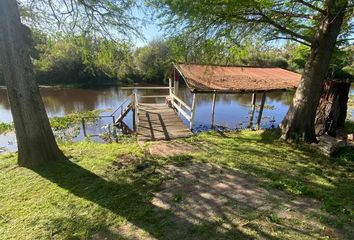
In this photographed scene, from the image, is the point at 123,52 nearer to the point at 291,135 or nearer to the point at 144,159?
the point at 144,159

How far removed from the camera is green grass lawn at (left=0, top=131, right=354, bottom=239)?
12.8 feet

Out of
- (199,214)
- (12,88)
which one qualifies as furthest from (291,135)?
(12,88)

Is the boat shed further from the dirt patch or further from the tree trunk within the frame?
the dirt patch

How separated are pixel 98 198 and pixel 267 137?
5.92 metres

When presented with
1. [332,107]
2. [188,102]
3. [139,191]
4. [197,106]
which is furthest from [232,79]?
[188,102]

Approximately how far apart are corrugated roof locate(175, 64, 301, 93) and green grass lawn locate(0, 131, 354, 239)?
3552 millimetres

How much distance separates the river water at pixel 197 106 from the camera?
17859 mm

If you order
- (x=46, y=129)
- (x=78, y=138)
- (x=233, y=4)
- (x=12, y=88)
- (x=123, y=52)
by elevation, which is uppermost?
(x=233, y=4)

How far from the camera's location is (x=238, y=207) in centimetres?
445

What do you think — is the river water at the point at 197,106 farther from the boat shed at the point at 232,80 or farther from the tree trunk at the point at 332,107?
the tree trunk at the point at 332,107

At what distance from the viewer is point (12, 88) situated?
5.57 m

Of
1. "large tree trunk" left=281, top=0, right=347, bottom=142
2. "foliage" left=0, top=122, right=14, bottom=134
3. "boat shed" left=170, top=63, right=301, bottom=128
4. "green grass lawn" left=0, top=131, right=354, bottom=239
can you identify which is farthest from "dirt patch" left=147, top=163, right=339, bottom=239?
"foliage" left=0, top=122, right=14, bottom=134

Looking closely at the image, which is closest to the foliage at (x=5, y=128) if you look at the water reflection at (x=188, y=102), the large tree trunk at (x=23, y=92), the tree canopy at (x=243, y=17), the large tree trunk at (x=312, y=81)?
the water reflection at (x=188, y=102)

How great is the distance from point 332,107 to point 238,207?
5.92 m
